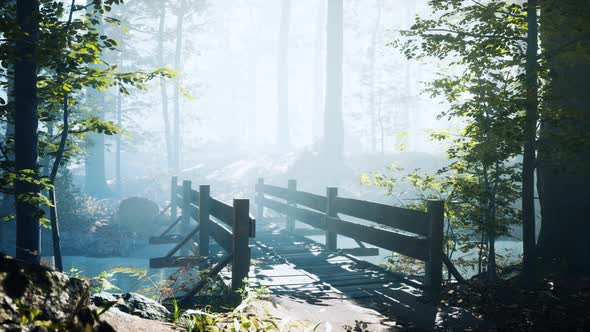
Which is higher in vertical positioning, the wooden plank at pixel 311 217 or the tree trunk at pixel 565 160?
the tree trunk at pixel 565 160

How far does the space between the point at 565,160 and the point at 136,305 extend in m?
6.08

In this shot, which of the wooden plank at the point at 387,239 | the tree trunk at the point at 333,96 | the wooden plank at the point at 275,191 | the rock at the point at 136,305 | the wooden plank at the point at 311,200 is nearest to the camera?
the rock at the point at 136,305

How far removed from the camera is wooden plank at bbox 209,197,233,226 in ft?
25.5

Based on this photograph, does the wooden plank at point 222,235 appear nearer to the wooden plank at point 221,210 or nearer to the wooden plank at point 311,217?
the wooden plank at point 221,210

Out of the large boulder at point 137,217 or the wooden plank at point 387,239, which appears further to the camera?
the large boulder at point 137,217

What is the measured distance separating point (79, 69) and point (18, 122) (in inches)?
38.5

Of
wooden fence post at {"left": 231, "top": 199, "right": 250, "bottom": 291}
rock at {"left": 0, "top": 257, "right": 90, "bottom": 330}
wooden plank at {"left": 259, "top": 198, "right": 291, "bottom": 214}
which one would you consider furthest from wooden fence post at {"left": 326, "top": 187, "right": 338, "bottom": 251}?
rock at {"left": 0, "top": 257, "right": 90, "bottom": 330}

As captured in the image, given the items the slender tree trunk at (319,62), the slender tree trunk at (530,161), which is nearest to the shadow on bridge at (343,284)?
the slender tree trunk at (530,161)

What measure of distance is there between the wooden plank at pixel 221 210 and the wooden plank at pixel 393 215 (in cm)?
261

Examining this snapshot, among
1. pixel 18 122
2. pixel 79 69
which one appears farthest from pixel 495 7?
pixel 18 122

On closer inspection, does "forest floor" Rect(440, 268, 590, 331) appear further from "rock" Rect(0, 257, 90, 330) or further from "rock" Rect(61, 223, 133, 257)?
"rock" Rect(61, 223, 133, 257)

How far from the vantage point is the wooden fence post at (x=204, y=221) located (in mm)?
9414

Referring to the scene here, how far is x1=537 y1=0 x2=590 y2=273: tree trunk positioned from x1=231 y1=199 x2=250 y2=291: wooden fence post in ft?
14.3

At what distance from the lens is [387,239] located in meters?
7.46
